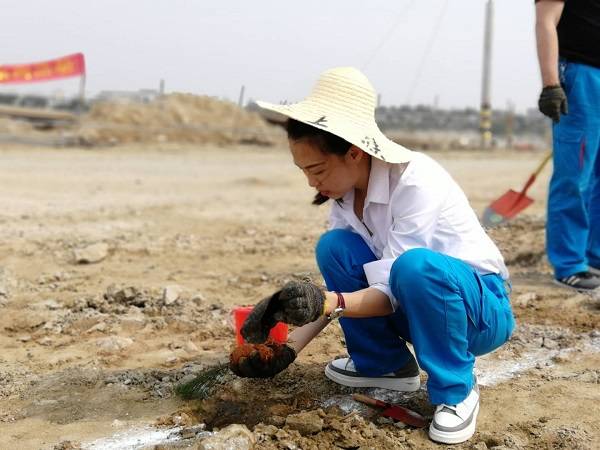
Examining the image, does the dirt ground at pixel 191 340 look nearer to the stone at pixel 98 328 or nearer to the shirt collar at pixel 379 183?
the stone at pixel 98 328

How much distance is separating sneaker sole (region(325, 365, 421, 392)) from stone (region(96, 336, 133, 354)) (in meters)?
0.98

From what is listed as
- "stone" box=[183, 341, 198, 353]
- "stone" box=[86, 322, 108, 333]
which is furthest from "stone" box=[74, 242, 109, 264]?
"stone" box=[183, 341, 198, 353]

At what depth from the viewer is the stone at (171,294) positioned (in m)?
3.73

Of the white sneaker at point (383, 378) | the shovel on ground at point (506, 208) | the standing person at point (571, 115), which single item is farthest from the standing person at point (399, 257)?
the shovel on ground at point (506, 208)

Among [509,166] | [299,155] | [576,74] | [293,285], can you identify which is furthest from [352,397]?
[509,166]

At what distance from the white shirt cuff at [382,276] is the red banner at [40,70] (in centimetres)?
1132

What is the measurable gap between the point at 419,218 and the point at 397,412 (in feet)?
2.23

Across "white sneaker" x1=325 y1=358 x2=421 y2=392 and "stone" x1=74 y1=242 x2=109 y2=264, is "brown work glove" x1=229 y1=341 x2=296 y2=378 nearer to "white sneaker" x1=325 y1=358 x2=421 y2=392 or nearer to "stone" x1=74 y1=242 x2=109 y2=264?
"white sneaker" x1=325 y1=358 x2=421 y2=392

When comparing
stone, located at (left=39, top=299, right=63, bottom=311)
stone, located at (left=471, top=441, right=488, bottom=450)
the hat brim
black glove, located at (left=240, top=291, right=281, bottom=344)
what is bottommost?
stone, located at (left=39, top=299, right=63, bottom=311)

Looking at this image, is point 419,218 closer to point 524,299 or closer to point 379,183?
point 379,183

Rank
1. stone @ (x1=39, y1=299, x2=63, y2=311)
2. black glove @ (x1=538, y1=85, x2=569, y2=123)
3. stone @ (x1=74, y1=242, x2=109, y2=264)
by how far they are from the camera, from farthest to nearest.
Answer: stone @ (x1=74, y1=242, x2=109, y2=264) → black glove @ (x1=538, y1=85, x2=569, y2=123) → stone @ (x1=39, y1=299, x2=63, y2=311)

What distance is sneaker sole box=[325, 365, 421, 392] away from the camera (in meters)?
2.78

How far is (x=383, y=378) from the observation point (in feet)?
9.12

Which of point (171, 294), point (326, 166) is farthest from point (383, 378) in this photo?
point (171, 294)
